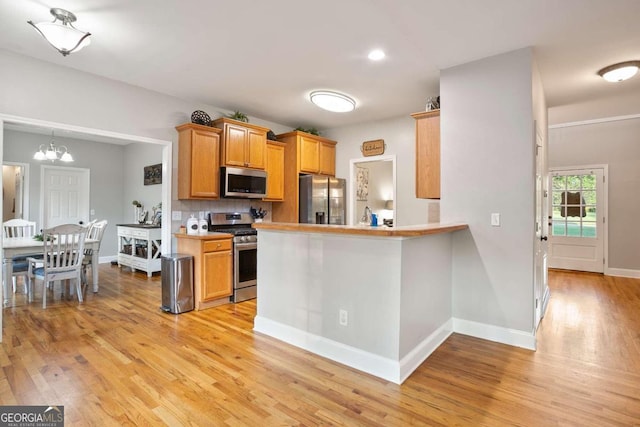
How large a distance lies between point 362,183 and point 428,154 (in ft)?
12.2

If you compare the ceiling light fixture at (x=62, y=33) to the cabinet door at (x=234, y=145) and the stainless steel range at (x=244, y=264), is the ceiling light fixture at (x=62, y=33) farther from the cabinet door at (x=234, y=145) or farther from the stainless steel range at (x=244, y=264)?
the stainless steel range at (x=244, y=264)

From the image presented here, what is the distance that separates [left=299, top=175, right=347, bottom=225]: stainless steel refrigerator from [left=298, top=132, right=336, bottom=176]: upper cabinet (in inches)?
7.8

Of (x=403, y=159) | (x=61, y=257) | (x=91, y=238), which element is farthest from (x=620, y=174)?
(x=61, y=257)

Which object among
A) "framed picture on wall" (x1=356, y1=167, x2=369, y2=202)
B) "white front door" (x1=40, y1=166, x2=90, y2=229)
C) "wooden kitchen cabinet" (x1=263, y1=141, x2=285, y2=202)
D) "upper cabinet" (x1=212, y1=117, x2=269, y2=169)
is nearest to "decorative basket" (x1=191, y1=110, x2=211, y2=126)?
"upper cabinet" (x1=212, y1=117, x2=269, y2=169)

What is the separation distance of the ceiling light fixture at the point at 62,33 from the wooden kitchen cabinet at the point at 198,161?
171cm

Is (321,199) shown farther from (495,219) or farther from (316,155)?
(495,219)

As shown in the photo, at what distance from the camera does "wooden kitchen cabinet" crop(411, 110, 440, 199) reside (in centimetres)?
351

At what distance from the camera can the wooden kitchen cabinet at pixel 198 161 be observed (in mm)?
4207

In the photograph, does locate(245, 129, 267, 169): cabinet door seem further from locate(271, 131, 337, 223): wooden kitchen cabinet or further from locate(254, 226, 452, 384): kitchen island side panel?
locate(254, 226, 452, 384): kitchen island side panel

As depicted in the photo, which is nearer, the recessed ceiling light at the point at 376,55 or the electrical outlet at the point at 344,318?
the electrical outlet at the point at 344,318

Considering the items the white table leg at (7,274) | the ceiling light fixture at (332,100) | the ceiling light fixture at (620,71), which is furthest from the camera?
the ceiling light fixture at (332,100)

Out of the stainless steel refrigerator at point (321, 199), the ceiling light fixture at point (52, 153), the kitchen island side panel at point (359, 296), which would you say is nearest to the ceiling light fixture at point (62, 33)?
the kitchen island side panel at point (359, 296)

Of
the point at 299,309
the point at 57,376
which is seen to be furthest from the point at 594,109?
the point at 57,376

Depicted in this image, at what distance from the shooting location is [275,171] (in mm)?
5238
